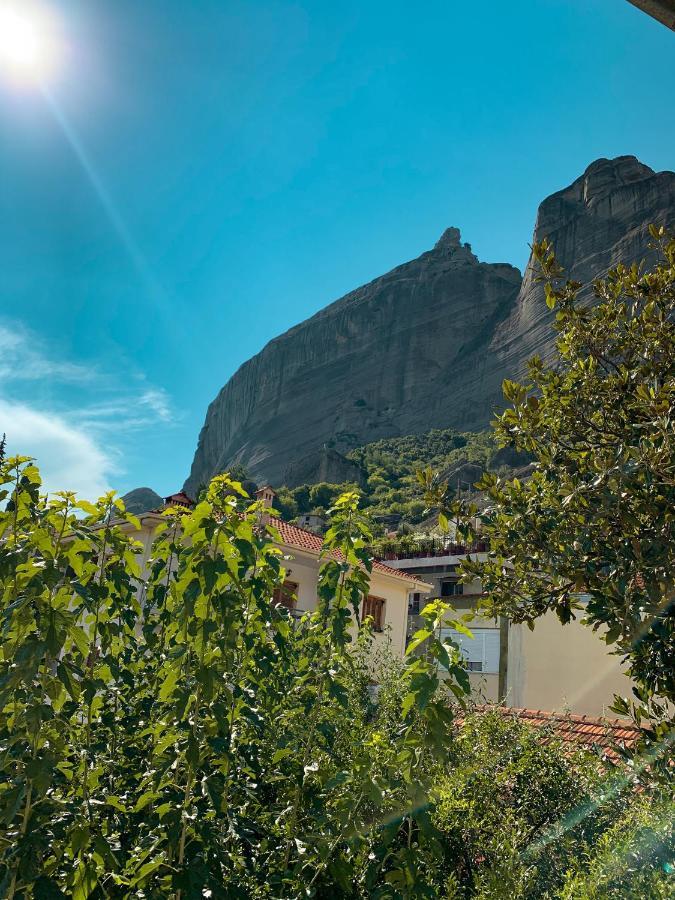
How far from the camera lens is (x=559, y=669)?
58.9 feet

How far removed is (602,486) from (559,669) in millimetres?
16043

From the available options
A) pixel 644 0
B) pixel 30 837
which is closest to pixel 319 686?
pixel 30 837

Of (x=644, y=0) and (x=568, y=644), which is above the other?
(x=644, y=0)

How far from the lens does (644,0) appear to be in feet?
6.44

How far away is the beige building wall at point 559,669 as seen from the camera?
1731 centimetres

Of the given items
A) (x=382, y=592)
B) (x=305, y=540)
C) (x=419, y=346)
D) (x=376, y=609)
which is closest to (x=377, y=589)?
(x=382, y=592)

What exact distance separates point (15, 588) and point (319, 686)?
5.19 ft

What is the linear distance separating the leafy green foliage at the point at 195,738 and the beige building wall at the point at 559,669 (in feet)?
49.9

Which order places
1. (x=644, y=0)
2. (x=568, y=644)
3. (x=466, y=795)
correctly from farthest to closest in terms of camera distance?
(x=568, y=644)
(x=466, y=795)
(x=644, y=0)

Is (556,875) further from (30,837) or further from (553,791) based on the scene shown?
(30,837)

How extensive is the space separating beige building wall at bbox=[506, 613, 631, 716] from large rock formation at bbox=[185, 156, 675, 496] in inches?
3047

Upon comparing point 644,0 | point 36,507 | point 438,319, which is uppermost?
point 438,319

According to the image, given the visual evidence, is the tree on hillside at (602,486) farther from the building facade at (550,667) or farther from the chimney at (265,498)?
the building facade at (550,667)

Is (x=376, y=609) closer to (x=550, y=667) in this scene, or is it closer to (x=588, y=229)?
(x=550, y=667)
